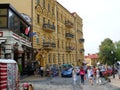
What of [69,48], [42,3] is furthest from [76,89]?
[69,48]

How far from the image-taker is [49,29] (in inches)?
1983

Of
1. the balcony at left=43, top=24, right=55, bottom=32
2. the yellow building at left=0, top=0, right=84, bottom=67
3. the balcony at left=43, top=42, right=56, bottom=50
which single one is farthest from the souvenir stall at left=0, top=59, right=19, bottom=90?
Answer: the balcony at left=43, top=24, right=55, bottom=32

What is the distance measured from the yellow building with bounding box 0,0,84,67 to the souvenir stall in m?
Result: 28.3

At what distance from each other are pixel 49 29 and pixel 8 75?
124ft

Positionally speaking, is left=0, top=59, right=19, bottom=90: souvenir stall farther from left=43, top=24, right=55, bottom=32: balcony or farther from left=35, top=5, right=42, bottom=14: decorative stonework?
left=43, top=24, right=55, bottom=32: balcony

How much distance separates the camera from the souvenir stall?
1176 centimetres

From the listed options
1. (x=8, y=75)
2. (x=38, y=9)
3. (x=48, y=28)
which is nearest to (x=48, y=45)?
(x=48, y=28)

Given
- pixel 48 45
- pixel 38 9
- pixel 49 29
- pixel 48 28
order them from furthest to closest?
pixel 49 29
pixel 48 28
pixel 48 45
pixel 38 9

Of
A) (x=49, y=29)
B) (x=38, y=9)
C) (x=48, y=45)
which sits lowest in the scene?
(x=48, y=45)

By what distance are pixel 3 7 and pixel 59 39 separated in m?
29.3

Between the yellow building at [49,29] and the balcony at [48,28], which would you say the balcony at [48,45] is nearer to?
the yellow building at [49,29]

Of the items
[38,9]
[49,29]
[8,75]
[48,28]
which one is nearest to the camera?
[8,75]

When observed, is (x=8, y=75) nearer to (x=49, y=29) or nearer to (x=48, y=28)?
(x=48, y=28)

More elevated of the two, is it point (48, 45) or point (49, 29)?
point (49, 29)
